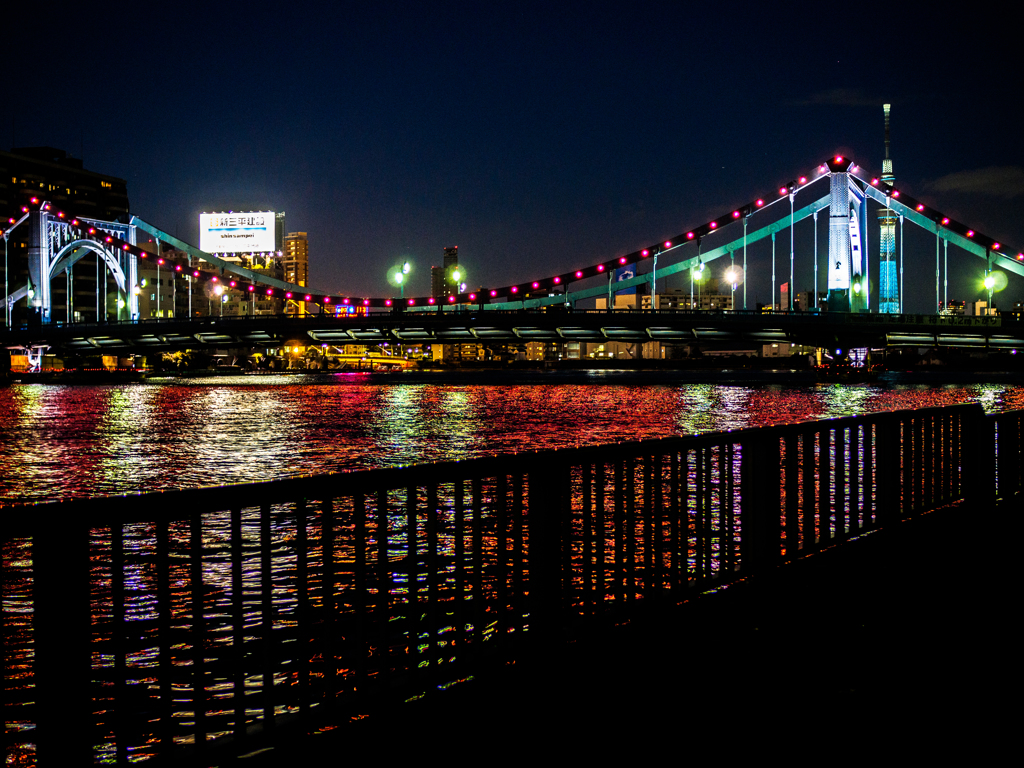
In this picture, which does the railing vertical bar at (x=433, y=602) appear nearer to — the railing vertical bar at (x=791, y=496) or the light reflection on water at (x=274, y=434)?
the railing vertical bar at (x=791, y=496)

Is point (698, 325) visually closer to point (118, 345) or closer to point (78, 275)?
point (118, 345)

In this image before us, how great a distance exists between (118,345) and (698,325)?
47170 millimetres

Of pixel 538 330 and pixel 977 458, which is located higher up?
pixel 538 330

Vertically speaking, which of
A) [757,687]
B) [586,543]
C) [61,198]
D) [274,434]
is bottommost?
[274,434]

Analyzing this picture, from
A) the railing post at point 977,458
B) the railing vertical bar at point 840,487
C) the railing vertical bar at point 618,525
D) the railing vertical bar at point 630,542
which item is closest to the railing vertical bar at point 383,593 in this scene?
the railing vertical bar at point 618,525

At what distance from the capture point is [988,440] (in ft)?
28.6

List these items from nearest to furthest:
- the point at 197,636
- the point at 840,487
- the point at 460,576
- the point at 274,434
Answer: the point at 197,636
the point at 460,576
the point at 840,487
the point at 274,434

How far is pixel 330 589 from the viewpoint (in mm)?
3574

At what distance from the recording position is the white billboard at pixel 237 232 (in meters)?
154

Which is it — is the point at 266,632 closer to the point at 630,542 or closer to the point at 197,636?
the point at 197,636

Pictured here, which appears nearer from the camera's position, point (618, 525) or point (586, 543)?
point (586, 543)

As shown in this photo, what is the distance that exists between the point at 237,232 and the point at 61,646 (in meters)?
161

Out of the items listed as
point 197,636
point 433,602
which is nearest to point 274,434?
point 433,602

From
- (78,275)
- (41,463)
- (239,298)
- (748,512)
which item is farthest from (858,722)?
(239,298)
